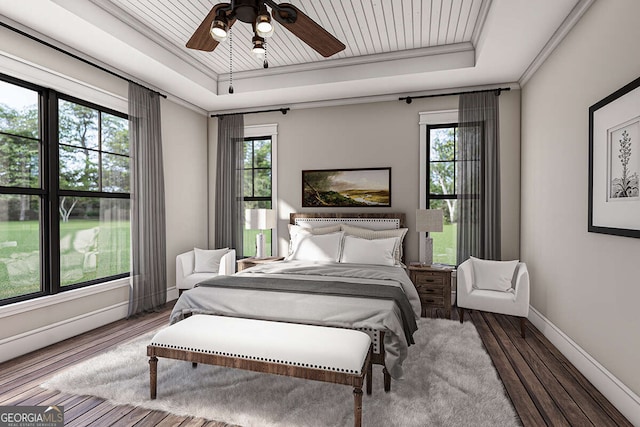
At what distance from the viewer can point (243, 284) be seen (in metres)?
2.93

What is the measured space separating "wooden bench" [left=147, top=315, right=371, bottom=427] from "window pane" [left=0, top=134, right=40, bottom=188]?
2057mm

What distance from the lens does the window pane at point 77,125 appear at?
338cm

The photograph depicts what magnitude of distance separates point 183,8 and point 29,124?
1756mm

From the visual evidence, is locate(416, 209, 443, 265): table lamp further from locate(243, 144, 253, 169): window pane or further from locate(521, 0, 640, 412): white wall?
locate(243, 144, 253, 169): window pane

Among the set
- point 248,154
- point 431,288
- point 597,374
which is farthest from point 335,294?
point 248,154

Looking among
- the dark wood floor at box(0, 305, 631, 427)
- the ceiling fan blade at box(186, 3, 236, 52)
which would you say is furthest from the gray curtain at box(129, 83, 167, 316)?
the ceiling fan blade at box(186, 3, 236, 52)

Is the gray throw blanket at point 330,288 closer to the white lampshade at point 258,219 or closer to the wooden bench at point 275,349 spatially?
the wooden bench at point 275,349

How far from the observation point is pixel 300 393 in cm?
231

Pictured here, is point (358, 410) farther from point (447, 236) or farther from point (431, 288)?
point (447, 236)

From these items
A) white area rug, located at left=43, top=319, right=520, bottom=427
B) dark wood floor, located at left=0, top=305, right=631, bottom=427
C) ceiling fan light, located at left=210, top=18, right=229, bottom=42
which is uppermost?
ceiling fan light, located at left=210, top=18, right=229, bottom=42

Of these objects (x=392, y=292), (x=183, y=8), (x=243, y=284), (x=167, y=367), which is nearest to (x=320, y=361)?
(x=392, y=292)

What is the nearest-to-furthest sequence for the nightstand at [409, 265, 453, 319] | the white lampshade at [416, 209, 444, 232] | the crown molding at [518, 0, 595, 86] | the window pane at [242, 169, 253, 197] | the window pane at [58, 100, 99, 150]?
1. the crown molding at [518, 0, 595, 86]
2. the window pane at [58, 100, 99, 150]
3. the nightstand at [409, 265, 453, 319]
4. the white lampshade at [416, 209, 444, 232]
5. the window pane at [242, 169, 253, 197]

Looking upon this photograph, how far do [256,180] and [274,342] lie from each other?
3550 mm

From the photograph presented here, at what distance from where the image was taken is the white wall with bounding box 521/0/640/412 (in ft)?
7.04
